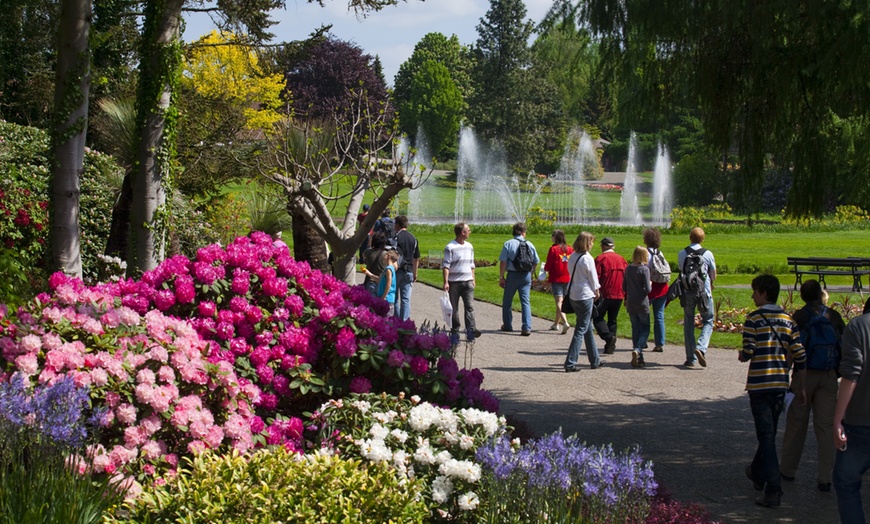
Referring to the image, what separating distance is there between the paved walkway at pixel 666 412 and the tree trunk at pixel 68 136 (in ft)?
14.1

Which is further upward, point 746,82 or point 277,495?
point 746,82

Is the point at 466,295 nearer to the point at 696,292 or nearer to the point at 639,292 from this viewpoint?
the point at 639,292

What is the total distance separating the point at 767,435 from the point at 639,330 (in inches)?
216

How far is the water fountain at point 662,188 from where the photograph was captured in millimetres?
58000

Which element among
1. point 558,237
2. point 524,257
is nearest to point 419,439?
point 558,237

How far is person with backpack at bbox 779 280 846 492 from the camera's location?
21.7ft

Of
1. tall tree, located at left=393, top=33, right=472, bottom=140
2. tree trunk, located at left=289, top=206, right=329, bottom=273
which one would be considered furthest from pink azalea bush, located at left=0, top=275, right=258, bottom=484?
tall tree, located at left=393, top=33, right=472, bottom=140

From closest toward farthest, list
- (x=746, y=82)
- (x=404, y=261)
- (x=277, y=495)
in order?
(x=277, y=495) < (x=746, y=82) < (x=404, y=261)

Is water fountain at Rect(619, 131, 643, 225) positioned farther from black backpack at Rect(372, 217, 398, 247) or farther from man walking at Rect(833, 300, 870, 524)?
man walking at Rect(833, 300, 870, 524)

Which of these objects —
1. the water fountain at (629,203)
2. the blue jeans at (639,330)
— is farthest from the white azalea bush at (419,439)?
A: the water fountain at (629,203)

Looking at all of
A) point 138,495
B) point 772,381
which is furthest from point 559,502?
point 772,381

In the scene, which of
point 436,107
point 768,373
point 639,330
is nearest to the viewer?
point 768,373

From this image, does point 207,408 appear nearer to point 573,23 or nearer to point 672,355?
point 573,23

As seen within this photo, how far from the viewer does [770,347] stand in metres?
6.47
